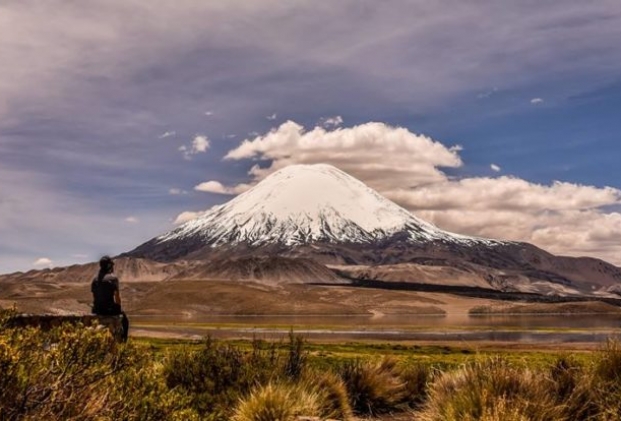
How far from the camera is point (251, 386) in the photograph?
1402cm

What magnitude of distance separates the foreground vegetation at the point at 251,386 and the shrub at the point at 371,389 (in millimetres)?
29

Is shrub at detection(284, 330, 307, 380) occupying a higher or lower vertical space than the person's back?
lower

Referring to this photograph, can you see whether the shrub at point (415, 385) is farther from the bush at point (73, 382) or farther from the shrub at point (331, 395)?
the bush at point (73, 382)

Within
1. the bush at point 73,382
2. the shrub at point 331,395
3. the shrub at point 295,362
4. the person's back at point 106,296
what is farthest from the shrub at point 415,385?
the bush at point 73,382

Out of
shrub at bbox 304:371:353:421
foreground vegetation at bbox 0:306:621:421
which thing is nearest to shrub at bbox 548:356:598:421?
foreground vegetation at bbox 0:306:621:421

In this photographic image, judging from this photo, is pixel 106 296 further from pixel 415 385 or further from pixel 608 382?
pixel 608 382

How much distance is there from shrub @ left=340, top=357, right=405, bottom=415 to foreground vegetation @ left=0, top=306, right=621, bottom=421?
0.10 feet

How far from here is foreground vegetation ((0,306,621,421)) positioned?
22.8 ft

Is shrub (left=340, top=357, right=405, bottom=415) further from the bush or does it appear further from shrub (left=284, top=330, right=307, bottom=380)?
the bush

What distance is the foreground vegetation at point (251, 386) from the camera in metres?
6.95

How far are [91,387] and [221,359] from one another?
734 cm

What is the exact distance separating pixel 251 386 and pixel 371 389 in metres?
3.98

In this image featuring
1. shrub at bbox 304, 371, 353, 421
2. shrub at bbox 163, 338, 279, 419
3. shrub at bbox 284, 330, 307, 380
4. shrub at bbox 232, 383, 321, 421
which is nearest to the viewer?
shrub at bbox 232, 383, 321, 421

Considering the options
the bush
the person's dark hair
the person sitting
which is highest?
the person's dark hair
